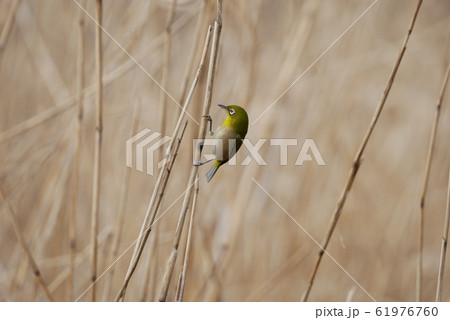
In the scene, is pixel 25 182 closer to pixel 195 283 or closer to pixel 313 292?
pixel 195 283

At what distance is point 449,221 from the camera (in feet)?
2.33

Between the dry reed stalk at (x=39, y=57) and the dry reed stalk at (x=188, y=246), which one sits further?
the dry reed stalk at (x=39, y=57)

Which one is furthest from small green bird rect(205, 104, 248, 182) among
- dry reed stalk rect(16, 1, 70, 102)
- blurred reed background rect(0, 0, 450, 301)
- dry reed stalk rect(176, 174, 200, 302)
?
dry reed stalk rect(16, 1, 70, 102)

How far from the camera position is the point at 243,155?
1.35 metres

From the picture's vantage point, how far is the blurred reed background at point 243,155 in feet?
3.70

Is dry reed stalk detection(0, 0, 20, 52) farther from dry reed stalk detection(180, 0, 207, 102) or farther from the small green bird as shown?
the small green bird

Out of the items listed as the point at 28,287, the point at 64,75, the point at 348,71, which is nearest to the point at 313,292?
the point at 348,71

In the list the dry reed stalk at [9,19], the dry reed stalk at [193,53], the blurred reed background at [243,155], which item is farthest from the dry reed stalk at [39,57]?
the dry reed stalk at [193,53]

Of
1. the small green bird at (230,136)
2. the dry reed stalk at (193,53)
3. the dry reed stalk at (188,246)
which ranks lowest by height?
the dry reed stalk at (188,246)

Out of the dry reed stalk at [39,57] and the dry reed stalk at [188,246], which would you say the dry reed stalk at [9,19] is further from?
the dry reed stalk at [188,246]

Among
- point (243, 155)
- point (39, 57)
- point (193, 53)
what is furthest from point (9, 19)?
point (243, 155)

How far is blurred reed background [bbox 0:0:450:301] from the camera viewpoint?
1.13 meters

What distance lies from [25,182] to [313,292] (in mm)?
1057

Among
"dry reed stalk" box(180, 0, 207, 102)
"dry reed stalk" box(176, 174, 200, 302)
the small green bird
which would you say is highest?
"dry reed stalk" box(180, 0, 207, 102)
